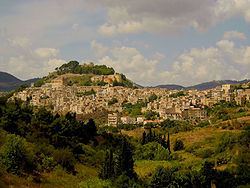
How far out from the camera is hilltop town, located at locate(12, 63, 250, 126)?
12600cm

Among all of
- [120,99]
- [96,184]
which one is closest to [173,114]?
[120,99]

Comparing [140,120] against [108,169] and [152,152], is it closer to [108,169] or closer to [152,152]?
[152,152]

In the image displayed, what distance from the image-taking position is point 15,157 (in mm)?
30266

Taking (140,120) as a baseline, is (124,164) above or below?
below

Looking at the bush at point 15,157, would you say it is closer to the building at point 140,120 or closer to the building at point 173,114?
the building at point 140,120

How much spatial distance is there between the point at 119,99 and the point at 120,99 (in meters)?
0.43

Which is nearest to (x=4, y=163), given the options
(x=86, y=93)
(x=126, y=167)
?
(x=126, y=167)

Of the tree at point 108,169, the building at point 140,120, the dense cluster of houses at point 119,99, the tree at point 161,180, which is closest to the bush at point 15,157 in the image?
the tree at point 108,169

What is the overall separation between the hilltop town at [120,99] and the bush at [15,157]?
80951 millimetres

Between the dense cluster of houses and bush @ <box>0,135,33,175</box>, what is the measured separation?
8214 centimetres

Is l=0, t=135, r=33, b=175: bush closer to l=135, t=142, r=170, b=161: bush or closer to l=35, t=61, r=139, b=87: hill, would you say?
l=135, t=142, r=170, b=161: bush

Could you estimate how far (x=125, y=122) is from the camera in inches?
4614

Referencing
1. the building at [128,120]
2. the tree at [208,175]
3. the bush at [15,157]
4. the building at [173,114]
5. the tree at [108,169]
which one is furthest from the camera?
the building at [173,114]

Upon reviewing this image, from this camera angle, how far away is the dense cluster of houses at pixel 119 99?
413ft
